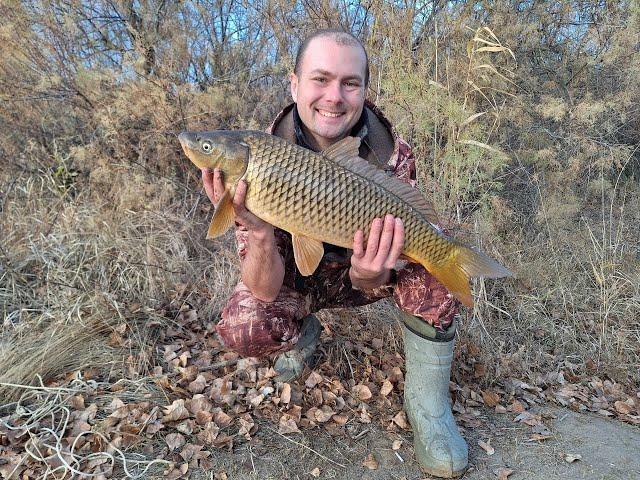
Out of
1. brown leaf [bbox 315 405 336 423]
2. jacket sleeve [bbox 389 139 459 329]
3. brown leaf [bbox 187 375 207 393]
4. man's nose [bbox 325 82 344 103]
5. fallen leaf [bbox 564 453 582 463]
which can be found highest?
man's nose [bbox 325 82 344 103]

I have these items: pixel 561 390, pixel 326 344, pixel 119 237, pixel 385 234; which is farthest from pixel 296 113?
pixel 561 390

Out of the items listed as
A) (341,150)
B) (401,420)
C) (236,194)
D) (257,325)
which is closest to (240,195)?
(236,194)

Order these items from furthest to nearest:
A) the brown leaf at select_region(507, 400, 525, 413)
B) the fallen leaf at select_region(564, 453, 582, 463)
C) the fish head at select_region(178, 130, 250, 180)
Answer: the brown leaf at select_region(507, 400, 525, 413) < the fallen leaf at select_region(564, 453, 582, 463) < the fish head at select_region(178, 130, 250, 180)

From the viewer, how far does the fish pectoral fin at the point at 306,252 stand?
5.24 feet

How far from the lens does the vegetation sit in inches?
106

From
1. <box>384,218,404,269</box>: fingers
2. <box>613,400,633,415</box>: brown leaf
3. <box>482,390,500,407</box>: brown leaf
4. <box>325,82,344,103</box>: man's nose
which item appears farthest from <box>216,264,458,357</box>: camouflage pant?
<box>613,400,633,415</box>: brown leaf

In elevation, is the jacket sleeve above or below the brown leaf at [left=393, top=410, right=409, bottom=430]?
above

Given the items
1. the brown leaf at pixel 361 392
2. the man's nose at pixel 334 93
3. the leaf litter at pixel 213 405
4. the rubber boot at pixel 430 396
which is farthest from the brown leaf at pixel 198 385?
the man's nose at pixel 334 93

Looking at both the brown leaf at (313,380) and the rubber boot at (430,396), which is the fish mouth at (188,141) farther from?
the brown leaf at (313,380)

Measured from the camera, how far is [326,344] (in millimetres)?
2502

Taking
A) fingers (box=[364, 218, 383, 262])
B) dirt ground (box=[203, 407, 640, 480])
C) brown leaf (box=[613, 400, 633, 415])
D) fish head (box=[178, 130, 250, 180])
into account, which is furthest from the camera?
brown leaf (box=[613, 400, 633, 415])

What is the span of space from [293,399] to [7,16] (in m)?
3.62

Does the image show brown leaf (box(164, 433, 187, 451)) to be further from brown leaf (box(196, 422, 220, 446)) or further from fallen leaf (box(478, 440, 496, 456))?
fallen leaf (box(478, 440, 496, 456))

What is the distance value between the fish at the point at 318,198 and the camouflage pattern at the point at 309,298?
0.92ft
